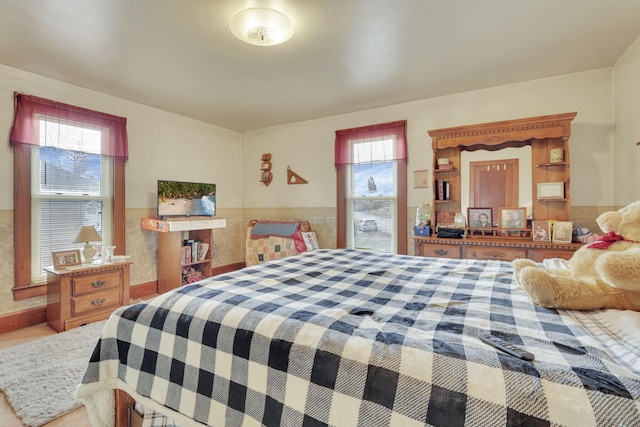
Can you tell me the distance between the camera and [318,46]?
7.66 feet

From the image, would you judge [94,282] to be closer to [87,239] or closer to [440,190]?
[87,239]

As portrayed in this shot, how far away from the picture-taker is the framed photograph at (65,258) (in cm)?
277

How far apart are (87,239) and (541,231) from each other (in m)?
4.37

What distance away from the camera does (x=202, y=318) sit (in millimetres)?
1022

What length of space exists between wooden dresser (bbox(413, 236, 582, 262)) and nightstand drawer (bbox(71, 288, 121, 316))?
321cm

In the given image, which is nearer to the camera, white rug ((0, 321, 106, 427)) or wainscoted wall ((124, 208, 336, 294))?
white rug ((0, 321, 106, 427))

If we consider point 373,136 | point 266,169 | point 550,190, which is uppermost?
point 373,136

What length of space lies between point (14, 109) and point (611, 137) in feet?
18.6

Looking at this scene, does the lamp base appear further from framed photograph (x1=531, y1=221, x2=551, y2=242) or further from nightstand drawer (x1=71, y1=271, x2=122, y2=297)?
framed photograph (x1=531, y1=221, x2=551, y2=242)

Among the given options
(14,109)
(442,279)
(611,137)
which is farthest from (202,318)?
Result: (611,137)

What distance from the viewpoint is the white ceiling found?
1.91 m

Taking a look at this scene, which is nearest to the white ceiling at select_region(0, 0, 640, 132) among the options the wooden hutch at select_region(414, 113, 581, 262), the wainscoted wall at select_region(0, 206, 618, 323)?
the wooden hutch at select_region(414, 113, 581, 262)

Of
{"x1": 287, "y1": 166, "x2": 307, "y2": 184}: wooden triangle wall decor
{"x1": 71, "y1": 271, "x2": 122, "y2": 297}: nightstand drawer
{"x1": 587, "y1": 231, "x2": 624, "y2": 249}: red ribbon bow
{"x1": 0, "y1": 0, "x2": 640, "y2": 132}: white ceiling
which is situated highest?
{"x1": 0, "y1": 0, "x2": 640, "y2": 132}: white ceiling

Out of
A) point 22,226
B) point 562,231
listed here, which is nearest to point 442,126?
point 562,231
